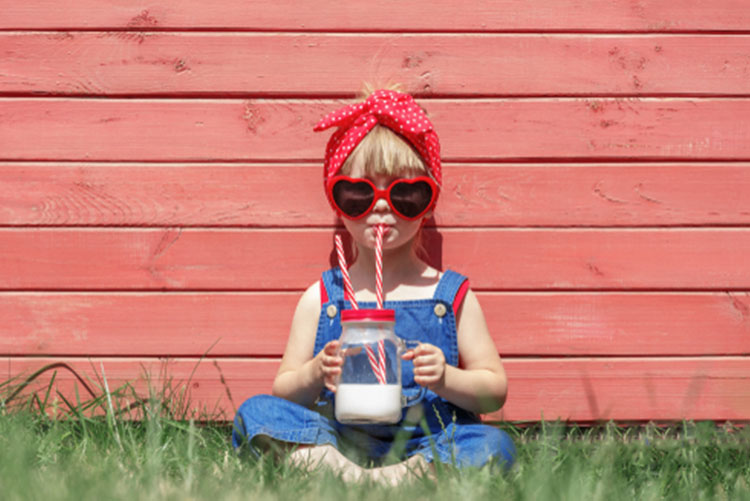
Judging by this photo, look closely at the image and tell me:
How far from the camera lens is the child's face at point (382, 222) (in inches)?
93.2

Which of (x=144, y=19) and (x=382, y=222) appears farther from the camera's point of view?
(x=144, y=19)

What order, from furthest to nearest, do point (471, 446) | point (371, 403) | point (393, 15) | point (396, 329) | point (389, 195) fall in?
1. point (393, 15)
2. point (396, 329)
3. point (389, 195)
4. point (471, 446)
5. point (371, 403)

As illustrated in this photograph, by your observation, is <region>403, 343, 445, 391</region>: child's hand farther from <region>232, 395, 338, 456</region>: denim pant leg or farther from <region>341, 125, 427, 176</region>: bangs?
<region>341, 125, 427, 176</region>: bangs

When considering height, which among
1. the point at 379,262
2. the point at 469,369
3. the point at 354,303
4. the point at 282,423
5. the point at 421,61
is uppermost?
the point at 421,61

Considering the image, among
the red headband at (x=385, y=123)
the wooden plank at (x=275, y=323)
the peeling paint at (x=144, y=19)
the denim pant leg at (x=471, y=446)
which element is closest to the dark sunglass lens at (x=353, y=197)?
the red headband at (x=385, y=123)

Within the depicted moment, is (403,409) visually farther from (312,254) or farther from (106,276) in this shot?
(106,276)

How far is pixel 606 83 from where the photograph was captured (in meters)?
2.74

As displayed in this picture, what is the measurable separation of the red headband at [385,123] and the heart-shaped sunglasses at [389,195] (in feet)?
0.37

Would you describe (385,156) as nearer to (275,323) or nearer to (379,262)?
(379,262)

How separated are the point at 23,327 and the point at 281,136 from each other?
3.71 feet

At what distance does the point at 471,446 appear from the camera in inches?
87.0

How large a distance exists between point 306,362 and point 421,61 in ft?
3.69

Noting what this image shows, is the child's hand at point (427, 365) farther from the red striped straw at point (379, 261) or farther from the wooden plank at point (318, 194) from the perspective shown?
the wooden plank at point (318, 194)

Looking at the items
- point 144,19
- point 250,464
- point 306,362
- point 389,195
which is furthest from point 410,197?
point 144,19
